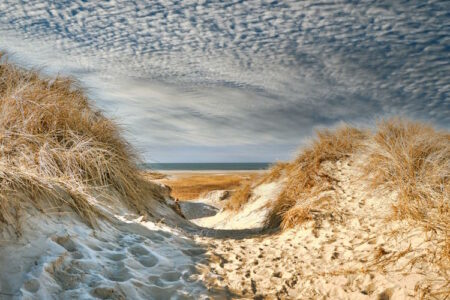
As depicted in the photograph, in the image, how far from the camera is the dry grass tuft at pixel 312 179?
5363mm

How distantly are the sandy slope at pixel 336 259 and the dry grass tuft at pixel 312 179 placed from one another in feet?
0.96

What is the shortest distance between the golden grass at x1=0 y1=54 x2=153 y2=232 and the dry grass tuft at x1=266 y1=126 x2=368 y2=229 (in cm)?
241

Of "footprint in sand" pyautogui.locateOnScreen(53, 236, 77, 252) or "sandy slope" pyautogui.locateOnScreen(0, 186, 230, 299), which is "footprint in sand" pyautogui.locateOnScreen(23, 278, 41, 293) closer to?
"sandy slope" pyautogui.locateOnScreen(0, 186, 230, 299)

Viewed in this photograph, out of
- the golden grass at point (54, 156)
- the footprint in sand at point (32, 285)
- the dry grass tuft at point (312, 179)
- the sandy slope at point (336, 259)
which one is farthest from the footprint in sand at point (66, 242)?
the dry grass tuft at point (312, 179)

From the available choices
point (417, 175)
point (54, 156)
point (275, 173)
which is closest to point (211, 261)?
point (54, 156)

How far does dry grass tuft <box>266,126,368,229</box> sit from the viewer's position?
5.36m

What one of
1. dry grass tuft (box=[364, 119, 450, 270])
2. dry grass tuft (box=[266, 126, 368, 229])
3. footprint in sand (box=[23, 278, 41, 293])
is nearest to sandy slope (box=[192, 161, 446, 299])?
dry grass tuft (box=[364, 119, 450, 270])

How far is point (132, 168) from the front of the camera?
20.2 ft

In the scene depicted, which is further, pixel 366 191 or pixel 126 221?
pixel 366 191

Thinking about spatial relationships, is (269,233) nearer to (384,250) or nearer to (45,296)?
(384,250)

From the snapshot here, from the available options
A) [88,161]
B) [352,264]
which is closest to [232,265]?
[352,264]

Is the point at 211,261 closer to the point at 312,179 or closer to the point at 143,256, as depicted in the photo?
the point at 143,256

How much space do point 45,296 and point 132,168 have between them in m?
3.86

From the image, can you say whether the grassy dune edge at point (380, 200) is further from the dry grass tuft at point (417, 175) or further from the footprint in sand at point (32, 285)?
the footprint in sand at point (32, 285)
